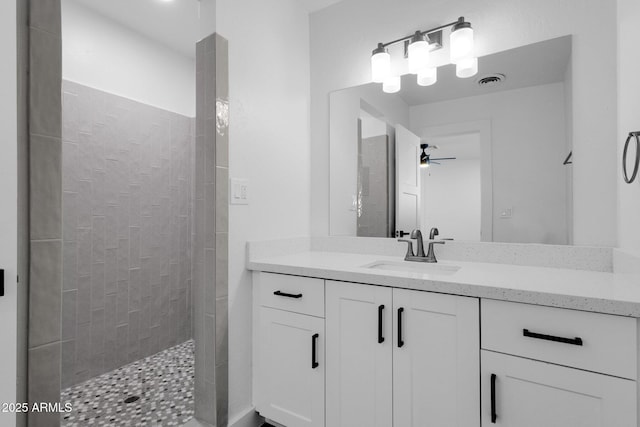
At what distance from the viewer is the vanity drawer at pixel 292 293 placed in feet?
4.54

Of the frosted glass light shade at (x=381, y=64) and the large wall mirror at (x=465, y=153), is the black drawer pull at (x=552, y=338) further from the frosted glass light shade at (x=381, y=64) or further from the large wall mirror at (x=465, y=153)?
the frosted glass light shade at (x=381, y=64)

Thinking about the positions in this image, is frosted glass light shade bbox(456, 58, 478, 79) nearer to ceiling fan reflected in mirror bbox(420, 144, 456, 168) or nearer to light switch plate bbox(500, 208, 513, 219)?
ceiling fan reflected in mirror bbox(420, 144, 456, 168)

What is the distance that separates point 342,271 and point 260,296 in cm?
49

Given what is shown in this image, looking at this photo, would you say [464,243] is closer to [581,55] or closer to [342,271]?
[342,271]

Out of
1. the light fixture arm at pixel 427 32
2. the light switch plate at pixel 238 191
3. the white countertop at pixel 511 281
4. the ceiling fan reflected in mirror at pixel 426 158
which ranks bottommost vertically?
the white countertop at pixel 511 281

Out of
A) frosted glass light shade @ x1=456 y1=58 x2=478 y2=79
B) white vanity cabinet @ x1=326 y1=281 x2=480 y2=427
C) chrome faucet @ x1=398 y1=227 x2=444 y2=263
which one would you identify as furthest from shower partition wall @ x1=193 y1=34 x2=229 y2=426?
frosted glass light shade @ x1=456 y1=58 x2=478 y2=79

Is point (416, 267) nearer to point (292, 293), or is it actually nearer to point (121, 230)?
point (292, 293)

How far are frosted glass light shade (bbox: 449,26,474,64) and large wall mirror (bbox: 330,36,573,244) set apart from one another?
10cm

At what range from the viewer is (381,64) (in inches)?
70.6

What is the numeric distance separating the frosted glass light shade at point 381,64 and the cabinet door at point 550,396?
147cm

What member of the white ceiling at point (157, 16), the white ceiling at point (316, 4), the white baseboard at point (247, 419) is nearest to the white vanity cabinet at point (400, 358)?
the white baseboard at point (247, 419)

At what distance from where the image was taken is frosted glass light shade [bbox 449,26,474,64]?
5.06 ft

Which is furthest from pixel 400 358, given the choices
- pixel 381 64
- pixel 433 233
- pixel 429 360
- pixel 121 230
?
pixel 121 230

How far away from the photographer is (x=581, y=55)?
1367 mm
